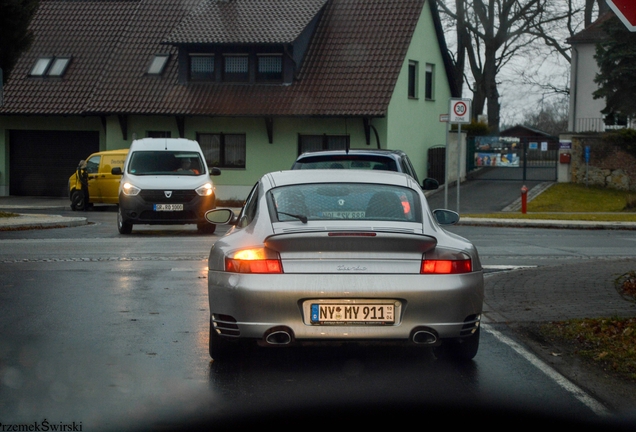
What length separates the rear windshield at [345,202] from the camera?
753 centimetres

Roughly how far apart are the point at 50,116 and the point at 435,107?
15459 millimetres

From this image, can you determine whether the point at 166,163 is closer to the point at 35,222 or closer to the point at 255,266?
the point at 35,222

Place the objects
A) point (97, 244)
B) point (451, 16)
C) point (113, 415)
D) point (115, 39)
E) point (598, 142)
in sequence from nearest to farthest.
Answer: point (113, 415)
point (97, 244)
point (598, 142)
point (115, 39)
point (451, 16)

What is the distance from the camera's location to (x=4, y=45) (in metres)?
23.4

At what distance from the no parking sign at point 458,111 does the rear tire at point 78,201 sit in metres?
12.0

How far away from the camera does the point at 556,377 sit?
7.19 metres

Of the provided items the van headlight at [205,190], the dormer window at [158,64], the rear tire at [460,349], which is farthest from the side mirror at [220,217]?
the dormer window at [158,64]

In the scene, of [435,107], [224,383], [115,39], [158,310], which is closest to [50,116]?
[115,39]

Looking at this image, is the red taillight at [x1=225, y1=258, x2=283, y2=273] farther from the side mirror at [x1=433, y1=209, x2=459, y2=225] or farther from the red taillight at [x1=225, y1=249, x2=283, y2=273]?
the side mirror at [x1=433, y1=209, x2=459, y2=225]

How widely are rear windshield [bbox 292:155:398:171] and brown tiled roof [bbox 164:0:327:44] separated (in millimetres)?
22907

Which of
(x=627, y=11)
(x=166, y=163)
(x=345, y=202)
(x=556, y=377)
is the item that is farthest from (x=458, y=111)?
(x=556, y=377)

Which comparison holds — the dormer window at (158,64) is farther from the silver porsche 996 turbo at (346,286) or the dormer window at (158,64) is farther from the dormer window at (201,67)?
the silver porsche 996 turbo at (346,286)

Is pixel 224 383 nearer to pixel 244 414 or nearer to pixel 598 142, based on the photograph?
pixel 244 414

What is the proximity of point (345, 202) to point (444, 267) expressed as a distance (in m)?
1.11
